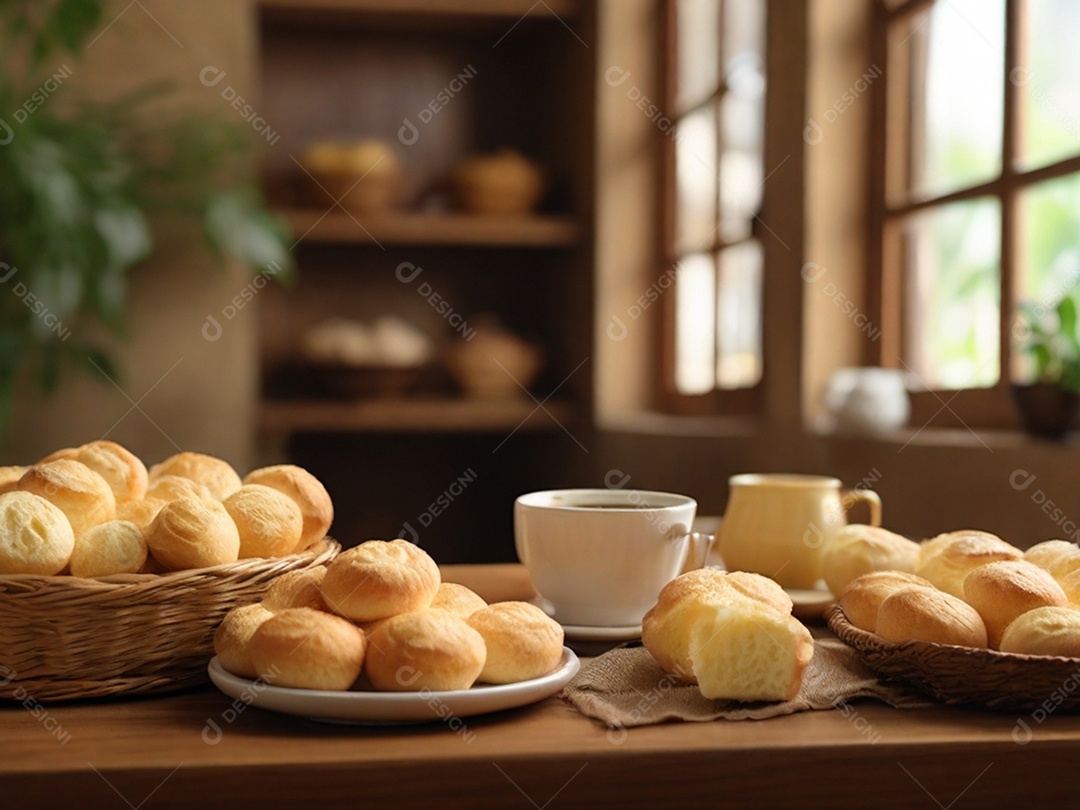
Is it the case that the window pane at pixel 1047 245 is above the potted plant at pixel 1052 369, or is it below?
above

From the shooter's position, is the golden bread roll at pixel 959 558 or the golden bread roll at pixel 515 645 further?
the golden bread roll at pixel 959 558

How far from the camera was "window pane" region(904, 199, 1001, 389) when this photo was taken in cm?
183

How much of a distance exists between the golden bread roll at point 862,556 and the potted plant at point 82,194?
1832mm

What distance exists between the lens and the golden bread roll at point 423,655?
0.64 m

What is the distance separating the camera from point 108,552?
0.74m

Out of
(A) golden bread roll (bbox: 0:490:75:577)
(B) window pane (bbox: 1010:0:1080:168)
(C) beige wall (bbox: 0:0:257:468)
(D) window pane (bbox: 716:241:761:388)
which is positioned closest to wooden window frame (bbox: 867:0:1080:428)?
(B) window pane (bbox: 1010:0:1080:168)

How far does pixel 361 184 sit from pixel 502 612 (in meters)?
2.44

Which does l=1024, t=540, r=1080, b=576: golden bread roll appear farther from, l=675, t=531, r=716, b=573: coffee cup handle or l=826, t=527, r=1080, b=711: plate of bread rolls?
l=675, t=531, r=716, b=573: coffee cup handle

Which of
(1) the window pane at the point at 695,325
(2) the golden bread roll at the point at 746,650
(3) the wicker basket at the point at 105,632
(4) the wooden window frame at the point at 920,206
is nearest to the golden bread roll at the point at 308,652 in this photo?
(3) the wicker basket at the point at 105,632

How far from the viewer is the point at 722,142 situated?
2607 mm

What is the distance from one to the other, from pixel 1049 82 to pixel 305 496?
1.35m

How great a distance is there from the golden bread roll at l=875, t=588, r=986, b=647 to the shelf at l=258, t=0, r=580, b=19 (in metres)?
2.59

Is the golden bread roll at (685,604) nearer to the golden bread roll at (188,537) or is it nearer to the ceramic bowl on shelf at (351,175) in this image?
the golden bread roll at (188,537)

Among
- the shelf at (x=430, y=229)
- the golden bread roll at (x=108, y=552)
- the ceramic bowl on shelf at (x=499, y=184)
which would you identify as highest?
the ceramic bowl on shelf at (x=499, y=184)
